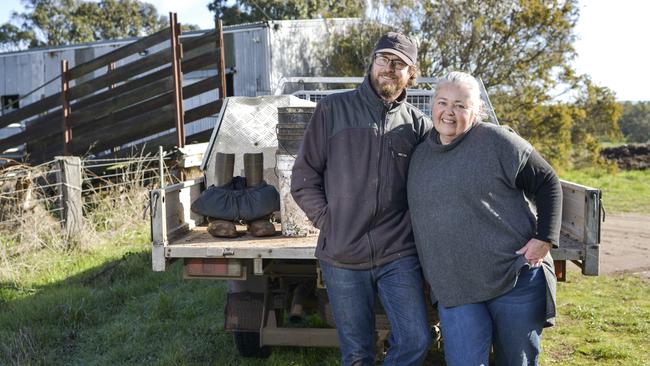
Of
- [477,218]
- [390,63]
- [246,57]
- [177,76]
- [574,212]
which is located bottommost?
[574,212]

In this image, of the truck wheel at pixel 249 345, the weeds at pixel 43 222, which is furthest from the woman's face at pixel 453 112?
the weeds at pixel 43 222

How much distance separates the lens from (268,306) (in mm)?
4324

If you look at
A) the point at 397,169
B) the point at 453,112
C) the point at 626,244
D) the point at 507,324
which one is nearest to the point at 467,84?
the point at 453,112

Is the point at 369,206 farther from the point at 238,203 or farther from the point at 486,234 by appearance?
the point at 238,203

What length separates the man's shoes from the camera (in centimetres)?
392

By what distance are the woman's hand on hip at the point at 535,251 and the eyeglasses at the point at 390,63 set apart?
934 millimetres

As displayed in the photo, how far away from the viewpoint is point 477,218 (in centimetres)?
275

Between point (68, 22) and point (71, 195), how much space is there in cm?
3648

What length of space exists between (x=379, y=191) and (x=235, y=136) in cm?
242

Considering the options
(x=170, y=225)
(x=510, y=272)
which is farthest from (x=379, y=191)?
(x=170, y=225)

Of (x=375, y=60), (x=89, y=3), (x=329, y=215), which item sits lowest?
(x=329, y=215)

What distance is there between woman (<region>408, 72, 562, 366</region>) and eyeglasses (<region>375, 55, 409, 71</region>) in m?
0.27

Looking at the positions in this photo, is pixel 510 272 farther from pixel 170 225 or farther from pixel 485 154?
pixel 170 225

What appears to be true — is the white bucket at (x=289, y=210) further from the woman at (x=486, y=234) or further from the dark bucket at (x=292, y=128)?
the woman at (x=486, y=234)
